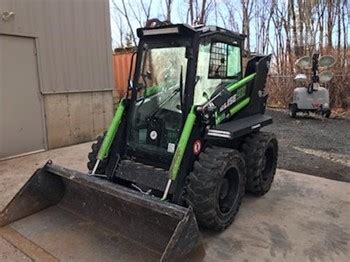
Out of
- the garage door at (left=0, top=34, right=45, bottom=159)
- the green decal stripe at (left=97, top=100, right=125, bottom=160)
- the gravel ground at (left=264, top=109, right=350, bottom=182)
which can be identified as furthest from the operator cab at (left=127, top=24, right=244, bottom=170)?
the garage door at (left=0, top=34, right=45, bottom=159)

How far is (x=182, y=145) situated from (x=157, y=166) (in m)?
0.48

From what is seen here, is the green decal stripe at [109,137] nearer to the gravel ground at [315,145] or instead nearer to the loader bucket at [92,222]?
the loader bucket at [92,222]

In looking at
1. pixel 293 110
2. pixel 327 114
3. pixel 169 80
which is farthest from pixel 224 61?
pixel 327 114

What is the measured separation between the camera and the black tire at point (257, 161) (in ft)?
12.0

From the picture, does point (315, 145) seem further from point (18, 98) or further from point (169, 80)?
point (18, 98)

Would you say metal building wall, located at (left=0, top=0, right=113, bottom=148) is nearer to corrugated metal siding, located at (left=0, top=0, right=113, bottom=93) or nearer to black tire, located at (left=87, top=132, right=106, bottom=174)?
corrugated metal siding, located at (left=0, top=0, right=113, bottom=93)

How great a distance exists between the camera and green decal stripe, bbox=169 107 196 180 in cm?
279

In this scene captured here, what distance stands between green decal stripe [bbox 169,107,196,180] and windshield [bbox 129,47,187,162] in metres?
0.27

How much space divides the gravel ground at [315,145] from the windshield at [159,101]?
8.65ft

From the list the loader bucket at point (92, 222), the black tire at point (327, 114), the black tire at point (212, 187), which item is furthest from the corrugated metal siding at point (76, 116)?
the black tire at point (327, 114)

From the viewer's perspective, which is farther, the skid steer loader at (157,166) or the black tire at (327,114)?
the black tire at (327,114)

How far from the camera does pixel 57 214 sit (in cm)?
326

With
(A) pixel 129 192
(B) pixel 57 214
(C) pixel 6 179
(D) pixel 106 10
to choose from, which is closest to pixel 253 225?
(A) pixel 129 192

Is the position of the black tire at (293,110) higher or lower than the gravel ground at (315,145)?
higher
